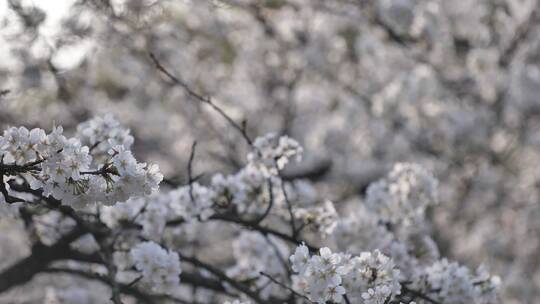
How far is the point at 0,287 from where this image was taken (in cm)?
385

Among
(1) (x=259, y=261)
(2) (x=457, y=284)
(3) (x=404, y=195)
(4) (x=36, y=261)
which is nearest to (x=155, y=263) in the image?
(4) (x=36, y=261)

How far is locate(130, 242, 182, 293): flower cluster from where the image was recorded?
3.54 m

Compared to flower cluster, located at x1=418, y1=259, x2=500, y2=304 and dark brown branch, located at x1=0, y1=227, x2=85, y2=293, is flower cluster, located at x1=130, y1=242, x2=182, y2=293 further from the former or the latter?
flower cluster, located at x1=418, y1=259, x2=500, y2=304

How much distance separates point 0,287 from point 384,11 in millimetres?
5831

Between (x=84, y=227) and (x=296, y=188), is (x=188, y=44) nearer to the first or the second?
(x=296, y=188)

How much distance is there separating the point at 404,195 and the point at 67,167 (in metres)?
2.76

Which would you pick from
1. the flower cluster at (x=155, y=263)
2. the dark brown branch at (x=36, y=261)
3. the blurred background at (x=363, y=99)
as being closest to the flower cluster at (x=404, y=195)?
the flower cluster at (x=155, y=263)

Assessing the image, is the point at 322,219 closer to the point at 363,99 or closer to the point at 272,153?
the point at 272,153

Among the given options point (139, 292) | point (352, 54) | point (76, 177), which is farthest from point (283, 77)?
point (76, 177)

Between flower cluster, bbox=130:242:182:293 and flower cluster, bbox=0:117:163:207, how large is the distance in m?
1.04

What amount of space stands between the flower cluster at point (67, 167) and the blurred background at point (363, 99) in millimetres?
5700

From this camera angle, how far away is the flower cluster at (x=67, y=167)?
94.2 inches

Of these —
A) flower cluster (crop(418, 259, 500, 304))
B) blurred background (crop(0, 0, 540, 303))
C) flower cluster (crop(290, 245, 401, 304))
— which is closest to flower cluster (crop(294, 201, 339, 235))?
flower cluster (crop(418, 259, 500, 304))

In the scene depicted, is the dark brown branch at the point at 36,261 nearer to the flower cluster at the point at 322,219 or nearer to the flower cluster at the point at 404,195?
the flower cluster at the point at 322,219
